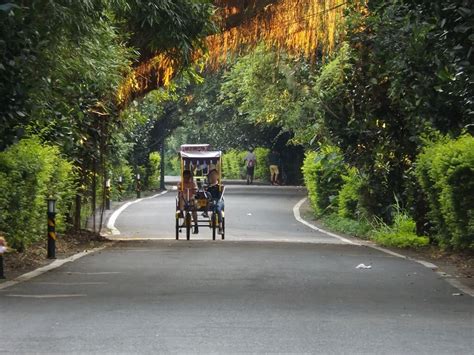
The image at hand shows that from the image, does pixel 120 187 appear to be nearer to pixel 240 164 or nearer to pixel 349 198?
pixel 349 198

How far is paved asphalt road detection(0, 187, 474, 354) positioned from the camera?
27.7 ft

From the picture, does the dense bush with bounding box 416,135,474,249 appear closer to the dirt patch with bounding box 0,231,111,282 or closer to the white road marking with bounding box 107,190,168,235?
the dirt patch with bounding box 0,231,111,282

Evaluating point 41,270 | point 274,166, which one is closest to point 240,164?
point 274,166

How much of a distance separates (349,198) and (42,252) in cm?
1352

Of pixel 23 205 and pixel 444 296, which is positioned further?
pixel 23 205

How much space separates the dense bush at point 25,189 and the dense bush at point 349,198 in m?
11.0

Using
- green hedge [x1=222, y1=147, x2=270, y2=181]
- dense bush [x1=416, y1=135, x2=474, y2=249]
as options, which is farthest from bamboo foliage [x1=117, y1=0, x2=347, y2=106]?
green hedge [x1=222, y1=147, x2=270, y2=181]

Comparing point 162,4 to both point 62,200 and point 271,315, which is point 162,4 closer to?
point 271,315

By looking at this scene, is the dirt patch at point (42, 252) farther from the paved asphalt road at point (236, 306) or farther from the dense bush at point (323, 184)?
the dense bush at point (323, 184)

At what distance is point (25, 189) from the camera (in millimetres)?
16609

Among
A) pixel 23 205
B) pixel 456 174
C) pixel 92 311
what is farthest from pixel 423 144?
pixel 92 311

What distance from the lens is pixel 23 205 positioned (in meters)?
16.5

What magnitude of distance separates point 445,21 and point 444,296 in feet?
11.0

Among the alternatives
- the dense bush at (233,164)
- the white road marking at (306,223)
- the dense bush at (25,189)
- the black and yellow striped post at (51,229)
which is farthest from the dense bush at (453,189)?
the dense bush at (233,164)
